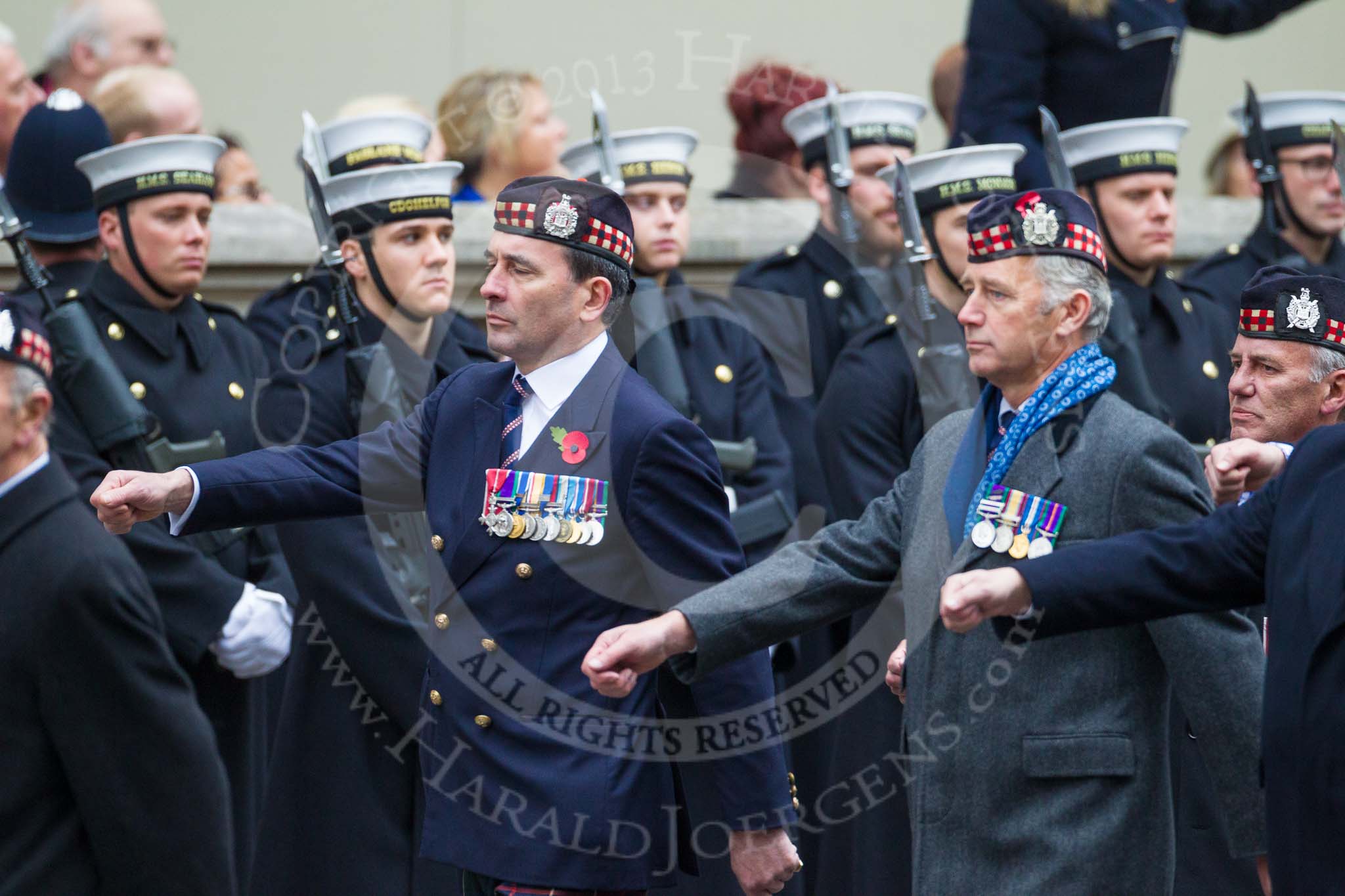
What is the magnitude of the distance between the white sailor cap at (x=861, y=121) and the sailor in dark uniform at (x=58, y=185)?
2144 mm

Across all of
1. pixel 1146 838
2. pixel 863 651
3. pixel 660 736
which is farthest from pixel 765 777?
pixel 863 651

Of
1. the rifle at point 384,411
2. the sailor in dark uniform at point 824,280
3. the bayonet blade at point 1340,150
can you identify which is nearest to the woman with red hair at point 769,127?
the sailor in dark uniform at point 824,280

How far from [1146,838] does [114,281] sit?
3.19 metres

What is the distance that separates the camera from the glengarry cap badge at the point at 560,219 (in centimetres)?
386

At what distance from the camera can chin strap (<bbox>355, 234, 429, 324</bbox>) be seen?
5426 millimetres

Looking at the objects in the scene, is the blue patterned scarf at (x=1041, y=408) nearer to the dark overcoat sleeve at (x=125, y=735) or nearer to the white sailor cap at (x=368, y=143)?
the dark overcoat sleeve at (x=125, y=735)

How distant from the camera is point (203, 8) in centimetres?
828

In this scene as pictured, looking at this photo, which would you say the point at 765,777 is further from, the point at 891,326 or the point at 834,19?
the point at 834,19

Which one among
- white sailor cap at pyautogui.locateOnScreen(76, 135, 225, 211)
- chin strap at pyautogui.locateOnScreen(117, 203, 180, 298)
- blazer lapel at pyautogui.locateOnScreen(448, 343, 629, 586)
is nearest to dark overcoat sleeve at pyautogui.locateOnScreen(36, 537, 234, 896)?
blazer lapel at pyautogui.locateOnScreen(448, 343, 629, 586)

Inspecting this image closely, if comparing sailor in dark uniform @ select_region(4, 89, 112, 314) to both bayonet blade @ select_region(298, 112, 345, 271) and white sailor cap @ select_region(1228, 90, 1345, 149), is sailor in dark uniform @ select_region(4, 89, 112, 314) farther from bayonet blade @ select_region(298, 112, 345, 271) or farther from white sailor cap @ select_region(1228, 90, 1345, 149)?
white sailor cap @ select_region(1228, 90, 1345, 149)

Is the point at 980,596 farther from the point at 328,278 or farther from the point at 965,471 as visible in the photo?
the point at 328,278

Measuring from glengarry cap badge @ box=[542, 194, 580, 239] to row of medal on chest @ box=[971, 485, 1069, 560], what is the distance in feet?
3.05

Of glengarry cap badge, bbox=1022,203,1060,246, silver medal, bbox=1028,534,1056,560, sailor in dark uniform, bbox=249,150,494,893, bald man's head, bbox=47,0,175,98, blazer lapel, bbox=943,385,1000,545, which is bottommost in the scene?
sailor in dark uniform, bbox=249,150,494,893

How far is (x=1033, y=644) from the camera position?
355 cm
